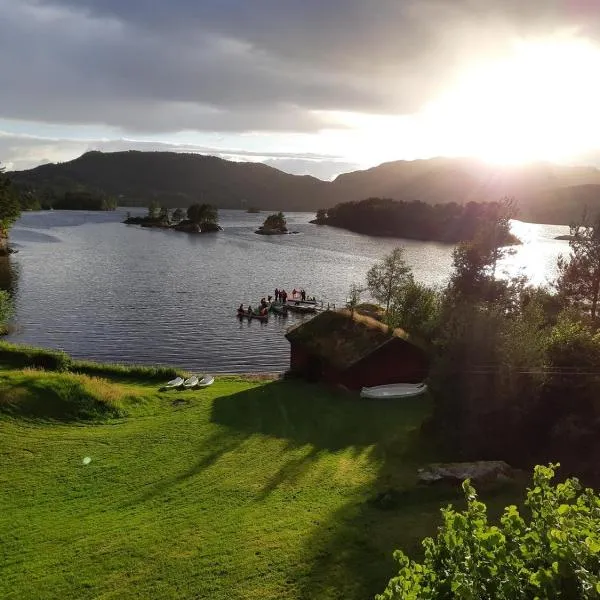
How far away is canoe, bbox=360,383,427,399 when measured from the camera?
126 ft

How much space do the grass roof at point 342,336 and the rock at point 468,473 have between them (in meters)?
17.4

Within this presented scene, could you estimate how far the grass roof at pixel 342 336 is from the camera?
134ft

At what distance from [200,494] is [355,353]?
20.7 meters

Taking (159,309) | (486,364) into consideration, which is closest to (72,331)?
(159,309)

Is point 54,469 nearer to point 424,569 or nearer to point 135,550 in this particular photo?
point 135,550

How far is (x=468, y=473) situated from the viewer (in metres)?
22.1

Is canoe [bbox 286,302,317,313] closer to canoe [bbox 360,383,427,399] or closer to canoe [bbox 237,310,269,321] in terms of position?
canoe [bbox 237,310,269,321]

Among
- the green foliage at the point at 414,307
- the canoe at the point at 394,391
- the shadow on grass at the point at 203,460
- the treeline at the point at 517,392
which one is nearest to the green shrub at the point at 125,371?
the canoe at the point at 394,391

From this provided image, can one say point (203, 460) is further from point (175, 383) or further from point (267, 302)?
point (267, 302)

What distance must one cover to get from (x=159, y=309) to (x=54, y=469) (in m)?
57.7

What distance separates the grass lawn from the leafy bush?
7.67 metres

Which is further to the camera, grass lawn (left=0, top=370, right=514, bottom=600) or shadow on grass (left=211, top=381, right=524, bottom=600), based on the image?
grass lawn (left=0, top=370, right=514, bottom=600)

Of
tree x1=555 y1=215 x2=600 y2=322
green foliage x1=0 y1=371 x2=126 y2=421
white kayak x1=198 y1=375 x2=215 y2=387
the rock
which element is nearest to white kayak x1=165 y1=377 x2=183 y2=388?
white kayak x1=198 y1=375 x2=215 y2=387

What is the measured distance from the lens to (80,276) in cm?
10444
